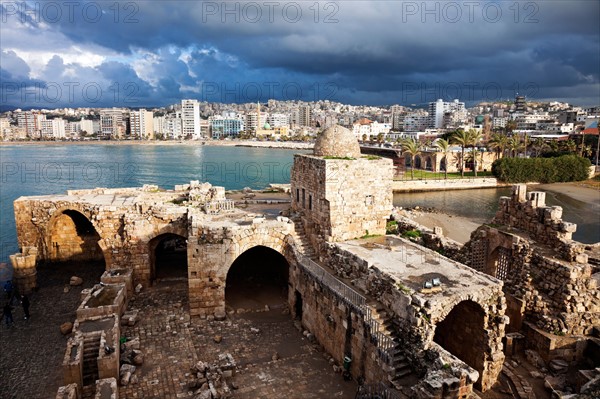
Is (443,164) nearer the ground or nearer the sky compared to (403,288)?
nearer the sky

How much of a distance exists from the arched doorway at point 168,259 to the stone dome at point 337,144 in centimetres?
871

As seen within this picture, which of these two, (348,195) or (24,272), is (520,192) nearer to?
(348,195)

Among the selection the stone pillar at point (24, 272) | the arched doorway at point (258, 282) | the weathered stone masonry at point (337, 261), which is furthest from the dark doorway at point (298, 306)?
the stone pillar at point (24, 272)

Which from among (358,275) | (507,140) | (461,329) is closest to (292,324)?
(358,275)

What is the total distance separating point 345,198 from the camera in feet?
51.0

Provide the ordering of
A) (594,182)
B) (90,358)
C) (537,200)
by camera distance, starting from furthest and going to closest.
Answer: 1. (594,182)
2. (537,200)
3. (90,358)

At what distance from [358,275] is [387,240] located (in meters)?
3.15

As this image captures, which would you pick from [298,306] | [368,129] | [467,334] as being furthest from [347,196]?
[368,129]

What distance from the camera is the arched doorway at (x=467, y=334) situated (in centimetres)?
1143

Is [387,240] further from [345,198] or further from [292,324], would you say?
[292,324]

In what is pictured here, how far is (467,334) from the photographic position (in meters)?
12.0

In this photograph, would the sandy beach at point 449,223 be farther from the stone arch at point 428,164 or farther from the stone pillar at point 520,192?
the stone arch at point 428,164

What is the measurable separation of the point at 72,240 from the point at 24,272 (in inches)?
204

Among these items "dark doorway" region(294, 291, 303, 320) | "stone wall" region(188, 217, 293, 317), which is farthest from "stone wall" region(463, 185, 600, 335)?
"stone wall" region(188, 217, 293, 317)
